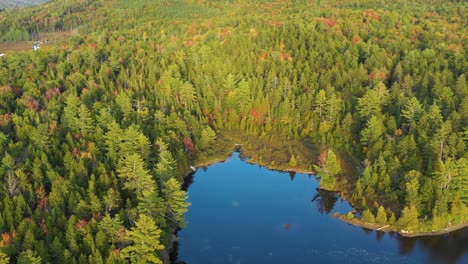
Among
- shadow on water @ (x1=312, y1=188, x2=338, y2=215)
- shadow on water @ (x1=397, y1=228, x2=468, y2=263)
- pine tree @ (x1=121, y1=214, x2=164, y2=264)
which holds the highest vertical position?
pine tree @ (x1=121, y1=214, x2=164, y2=264)

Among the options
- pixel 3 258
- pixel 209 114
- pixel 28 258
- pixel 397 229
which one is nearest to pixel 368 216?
pixel 397 229

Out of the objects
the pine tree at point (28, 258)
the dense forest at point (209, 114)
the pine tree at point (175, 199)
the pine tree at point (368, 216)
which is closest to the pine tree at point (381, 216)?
the dense forest at point (209, 114)

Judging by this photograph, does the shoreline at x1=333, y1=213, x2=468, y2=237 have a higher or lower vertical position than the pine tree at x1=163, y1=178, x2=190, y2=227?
lower

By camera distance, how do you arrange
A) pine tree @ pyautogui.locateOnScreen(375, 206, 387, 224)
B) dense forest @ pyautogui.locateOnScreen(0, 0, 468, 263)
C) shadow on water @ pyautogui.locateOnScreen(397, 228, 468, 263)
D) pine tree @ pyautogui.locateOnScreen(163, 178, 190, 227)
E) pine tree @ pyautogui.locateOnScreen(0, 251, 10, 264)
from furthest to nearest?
pine tree @ pyautogui.locateOnScreen(375, 206, 387, 224), pine tree @ pyautogui.locateOnScreen(163, 178, 190, 227), dense forest @ pyautogui.locateOnScreen(0, 0, 468, 263), shadow on water @ pyautogui.locateOnScreen(397, 228, 468, 263), pine tree @ pyautogui.locateOnScreen(0, 251, 10, 264)

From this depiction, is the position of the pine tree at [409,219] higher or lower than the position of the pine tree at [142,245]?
lower

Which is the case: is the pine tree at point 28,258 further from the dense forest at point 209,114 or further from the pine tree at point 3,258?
the pine tree at point 3,258

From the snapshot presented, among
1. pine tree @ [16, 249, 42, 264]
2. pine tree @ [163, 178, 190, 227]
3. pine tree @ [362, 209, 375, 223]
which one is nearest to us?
pine tree @ [16, 249, 42, 264]

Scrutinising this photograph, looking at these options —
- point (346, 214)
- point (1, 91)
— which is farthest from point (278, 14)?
point (346, 214)

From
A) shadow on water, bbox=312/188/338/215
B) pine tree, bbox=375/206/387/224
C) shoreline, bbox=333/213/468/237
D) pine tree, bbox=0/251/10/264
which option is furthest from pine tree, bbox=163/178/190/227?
pine tree, bbox=375/206/387/224

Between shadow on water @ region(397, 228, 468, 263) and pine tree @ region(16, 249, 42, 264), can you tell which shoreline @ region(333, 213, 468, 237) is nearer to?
shadow on water @ region(397, 228, 468, 263)
